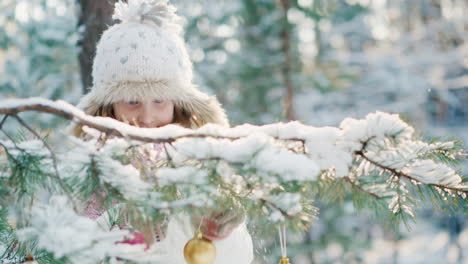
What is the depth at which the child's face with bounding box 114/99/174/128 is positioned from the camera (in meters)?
2.04

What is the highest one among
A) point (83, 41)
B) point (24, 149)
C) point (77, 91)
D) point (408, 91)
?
point (408, 91)

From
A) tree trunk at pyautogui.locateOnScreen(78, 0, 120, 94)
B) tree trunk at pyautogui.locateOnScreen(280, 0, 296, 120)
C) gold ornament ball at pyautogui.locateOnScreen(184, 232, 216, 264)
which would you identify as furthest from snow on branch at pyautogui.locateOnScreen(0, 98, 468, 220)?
tree trunk at pyautogui.locateOnScreen(280, 0, 296, 120)

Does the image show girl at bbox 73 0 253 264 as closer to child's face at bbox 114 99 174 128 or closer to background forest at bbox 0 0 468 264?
child's face at bbox 114 99 174 128

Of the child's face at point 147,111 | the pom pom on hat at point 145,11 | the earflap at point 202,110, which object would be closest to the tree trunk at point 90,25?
the pom pom on hat at point 145,11

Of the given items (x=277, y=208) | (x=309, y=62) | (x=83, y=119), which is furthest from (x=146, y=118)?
(x=309, y=62)

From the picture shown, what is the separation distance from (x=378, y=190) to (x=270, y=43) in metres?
6.00

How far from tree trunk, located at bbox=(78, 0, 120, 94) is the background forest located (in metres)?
2.19

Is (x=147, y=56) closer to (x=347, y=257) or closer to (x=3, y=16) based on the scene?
(x=3, y=16)

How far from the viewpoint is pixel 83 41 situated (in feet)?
8.61

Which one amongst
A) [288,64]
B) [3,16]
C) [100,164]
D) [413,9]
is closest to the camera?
[100,164]

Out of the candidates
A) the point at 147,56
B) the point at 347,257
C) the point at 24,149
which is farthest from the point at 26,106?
the point at 347,257

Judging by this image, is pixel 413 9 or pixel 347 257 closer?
pixel 347 257

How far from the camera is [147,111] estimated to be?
80.2 inches

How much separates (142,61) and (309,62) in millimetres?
4828
